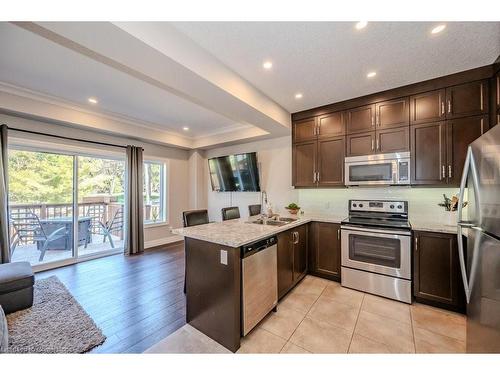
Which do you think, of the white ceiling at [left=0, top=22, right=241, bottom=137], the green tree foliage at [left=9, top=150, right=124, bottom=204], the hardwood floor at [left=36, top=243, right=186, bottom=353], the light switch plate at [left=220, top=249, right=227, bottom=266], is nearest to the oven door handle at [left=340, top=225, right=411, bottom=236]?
the light switch plate at [left=220, top=249, right=227, bottom=266]

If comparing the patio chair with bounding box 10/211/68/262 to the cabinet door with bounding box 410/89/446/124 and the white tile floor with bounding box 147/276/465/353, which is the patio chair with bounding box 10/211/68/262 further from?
the cabinet door with bounding box 410/89/446/124

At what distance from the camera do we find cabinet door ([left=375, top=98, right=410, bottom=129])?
273 cm

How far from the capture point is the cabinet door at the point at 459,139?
2352mm

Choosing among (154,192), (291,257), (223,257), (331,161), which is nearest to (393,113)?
(331,161)

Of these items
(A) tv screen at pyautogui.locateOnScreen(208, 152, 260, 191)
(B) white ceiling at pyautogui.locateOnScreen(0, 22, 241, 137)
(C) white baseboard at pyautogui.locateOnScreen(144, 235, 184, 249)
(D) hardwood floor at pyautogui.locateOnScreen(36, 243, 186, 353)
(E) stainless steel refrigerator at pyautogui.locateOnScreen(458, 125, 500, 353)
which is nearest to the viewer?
(E) stainless steel refrigerator at pyautogui.locateOnScreen(458, 125, 500, 353)

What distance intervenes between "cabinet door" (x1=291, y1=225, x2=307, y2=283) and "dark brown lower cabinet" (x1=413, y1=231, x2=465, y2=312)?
4.28ft

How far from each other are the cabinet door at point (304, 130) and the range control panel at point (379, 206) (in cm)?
131

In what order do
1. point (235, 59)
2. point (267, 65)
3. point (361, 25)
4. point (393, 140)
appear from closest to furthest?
point (361, 25)
point (235, 59)
point (267, 65)
point (393, 140)

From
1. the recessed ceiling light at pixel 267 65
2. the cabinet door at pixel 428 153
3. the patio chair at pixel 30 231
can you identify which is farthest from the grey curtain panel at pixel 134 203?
the cabinet door at pixel 428 153

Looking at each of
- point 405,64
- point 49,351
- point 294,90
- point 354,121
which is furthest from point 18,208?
point 405,64

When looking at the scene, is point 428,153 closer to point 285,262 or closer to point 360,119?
point 360,119

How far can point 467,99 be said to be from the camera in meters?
2.39

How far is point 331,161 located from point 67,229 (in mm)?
4993

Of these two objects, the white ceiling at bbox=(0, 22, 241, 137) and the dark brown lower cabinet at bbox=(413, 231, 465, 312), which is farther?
the dark brown lower cabinet at bbox=(413, 231, 465, 312)
